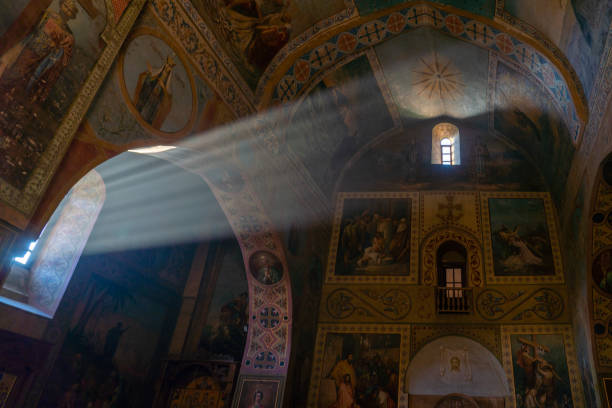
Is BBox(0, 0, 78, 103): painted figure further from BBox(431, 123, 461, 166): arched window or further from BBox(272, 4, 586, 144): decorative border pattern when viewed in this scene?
BBox(431, 123, 461, 166): arched window

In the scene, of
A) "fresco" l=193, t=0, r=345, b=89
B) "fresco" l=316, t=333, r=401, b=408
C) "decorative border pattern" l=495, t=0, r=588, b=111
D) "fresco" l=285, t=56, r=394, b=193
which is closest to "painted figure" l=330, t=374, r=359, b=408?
"fresco" l=316, t=333, r=401, b=408

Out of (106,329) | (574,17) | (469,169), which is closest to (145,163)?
(106,329)

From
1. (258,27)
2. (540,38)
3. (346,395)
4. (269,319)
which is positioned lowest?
(346,395)

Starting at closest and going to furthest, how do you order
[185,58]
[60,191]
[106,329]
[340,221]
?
[60,191] → [185,58] → [106,329] → [340,221]

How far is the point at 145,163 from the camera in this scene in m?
12.3

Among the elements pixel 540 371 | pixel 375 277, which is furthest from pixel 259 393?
pixel 540 371

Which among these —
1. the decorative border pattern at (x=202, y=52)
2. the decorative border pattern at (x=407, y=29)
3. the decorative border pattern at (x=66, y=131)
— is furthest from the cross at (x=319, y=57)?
the decorative border pattern at (x=66, y=131)

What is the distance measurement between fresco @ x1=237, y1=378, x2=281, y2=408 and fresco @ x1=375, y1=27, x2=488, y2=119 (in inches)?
328

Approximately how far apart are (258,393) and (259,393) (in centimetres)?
2

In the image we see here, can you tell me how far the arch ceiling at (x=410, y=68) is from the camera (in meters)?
9.12

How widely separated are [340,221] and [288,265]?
343 centimetres

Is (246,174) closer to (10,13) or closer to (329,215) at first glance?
(329,215)

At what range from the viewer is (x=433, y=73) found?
1284cm

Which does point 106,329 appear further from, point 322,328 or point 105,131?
point 105,131
